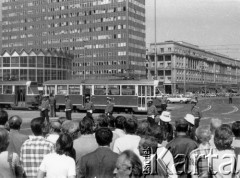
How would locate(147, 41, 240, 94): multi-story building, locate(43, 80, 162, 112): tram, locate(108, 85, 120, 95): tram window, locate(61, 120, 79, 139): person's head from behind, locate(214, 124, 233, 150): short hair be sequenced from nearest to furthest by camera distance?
A: locate(214, 124, 233, 150): short hair → locate(61, 120, 79, 139): person's head from behind → locate(43, 80, 162, 112): tram → locate(108, 85, 120, 95): tram window → locate(147, 41, 240, 94): multi-story building

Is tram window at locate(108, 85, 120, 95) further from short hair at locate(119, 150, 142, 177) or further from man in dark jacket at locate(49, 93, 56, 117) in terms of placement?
short hair at locate(119, 150, 142, 177)

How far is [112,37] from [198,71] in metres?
41.2

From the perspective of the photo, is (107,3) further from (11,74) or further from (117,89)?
(117,89)

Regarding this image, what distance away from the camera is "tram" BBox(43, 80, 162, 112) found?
33.8 meters

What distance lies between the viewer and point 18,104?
1599 inches

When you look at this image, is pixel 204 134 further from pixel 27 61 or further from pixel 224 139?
pixel 27 61

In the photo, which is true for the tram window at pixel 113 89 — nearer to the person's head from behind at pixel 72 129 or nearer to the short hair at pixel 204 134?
the person's head from behind at pixel 72 129

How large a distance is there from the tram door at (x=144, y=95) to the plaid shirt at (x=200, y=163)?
28.6 metres

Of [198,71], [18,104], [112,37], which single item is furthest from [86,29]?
[18,104]

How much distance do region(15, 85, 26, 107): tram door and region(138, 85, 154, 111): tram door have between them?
43.4 feet

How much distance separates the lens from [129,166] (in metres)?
3.41

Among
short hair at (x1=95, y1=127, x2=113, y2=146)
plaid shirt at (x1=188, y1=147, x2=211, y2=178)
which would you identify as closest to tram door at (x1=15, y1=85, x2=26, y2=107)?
short hair at (x1=95, y1=127, x2=113, y2=146)

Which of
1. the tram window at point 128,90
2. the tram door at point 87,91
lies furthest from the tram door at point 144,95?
the tram door at point 87,91

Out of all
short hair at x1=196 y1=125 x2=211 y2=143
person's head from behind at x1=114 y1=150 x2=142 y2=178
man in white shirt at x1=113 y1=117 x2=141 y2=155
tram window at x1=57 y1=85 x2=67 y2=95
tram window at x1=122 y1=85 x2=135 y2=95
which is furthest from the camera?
tram window at x1=57 y1=85 x2=67 y2=95
